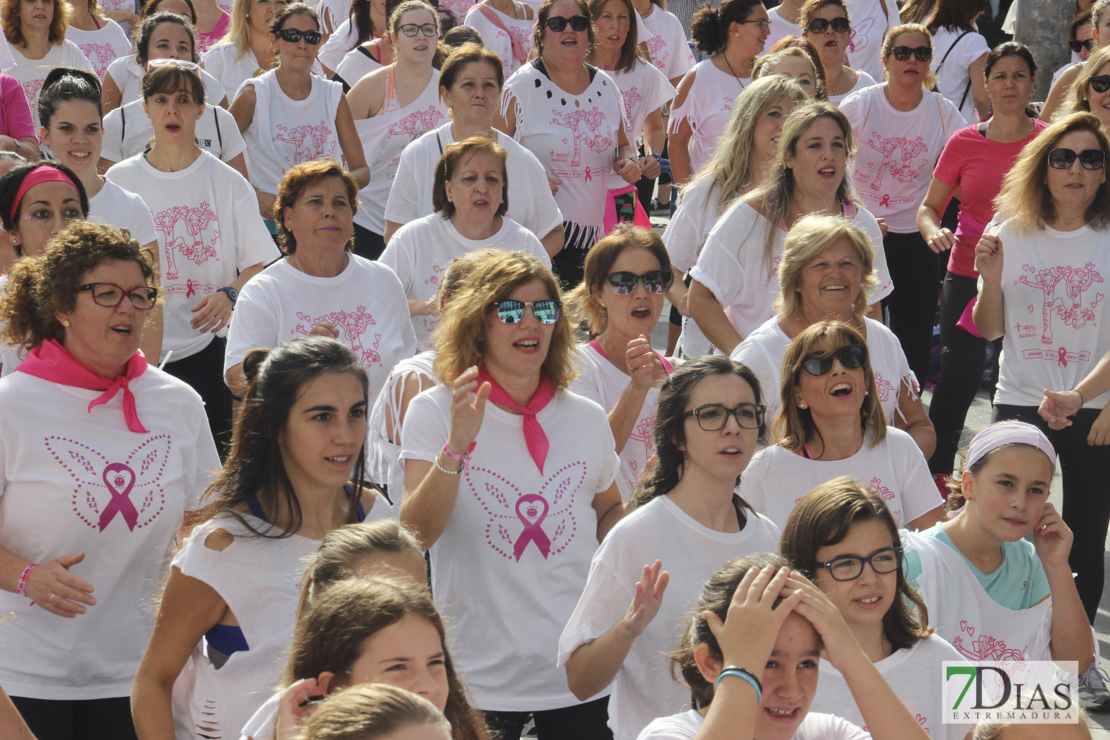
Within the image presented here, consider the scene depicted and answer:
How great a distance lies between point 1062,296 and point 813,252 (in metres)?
1.17

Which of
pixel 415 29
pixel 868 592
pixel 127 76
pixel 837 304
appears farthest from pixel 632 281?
pixel 127 76

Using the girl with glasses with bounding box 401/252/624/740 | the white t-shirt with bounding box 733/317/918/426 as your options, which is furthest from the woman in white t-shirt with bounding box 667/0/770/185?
the girl with glasses with bounding box 401/252/624/740

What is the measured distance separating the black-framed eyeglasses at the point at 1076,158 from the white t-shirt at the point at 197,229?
10.8 ft

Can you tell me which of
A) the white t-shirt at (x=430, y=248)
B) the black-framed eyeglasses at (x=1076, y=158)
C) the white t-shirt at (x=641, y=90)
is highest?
the white t-shirt at (x=641, y=90)

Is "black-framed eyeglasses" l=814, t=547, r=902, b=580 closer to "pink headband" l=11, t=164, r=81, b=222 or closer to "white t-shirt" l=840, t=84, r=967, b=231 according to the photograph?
"pink headband" l=11, t=164, r=81, b=222

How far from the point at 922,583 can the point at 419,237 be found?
277 cm

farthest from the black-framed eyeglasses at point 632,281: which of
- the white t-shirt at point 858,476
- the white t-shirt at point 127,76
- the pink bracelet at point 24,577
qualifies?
the white t-shirt at point 127,76

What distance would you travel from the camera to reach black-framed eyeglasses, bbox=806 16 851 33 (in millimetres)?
7672

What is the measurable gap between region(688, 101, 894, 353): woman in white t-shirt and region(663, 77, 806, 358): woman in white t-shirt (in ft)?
1.23

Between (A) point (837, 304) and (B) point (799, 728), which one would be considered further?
(A) point (837, 304)

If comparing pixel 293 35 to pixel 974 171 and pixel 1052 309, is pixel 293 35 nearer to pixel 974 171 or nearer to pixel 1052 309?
pixel 974 171

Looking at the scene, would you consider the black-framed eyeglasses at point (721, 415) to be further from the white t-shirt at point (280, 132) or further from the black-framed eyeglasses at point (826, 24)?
the black-framed eyeglasses at point (826, 24)

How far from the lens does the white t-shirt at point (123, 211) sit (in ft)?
17.7

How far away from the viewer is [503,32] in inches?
355
